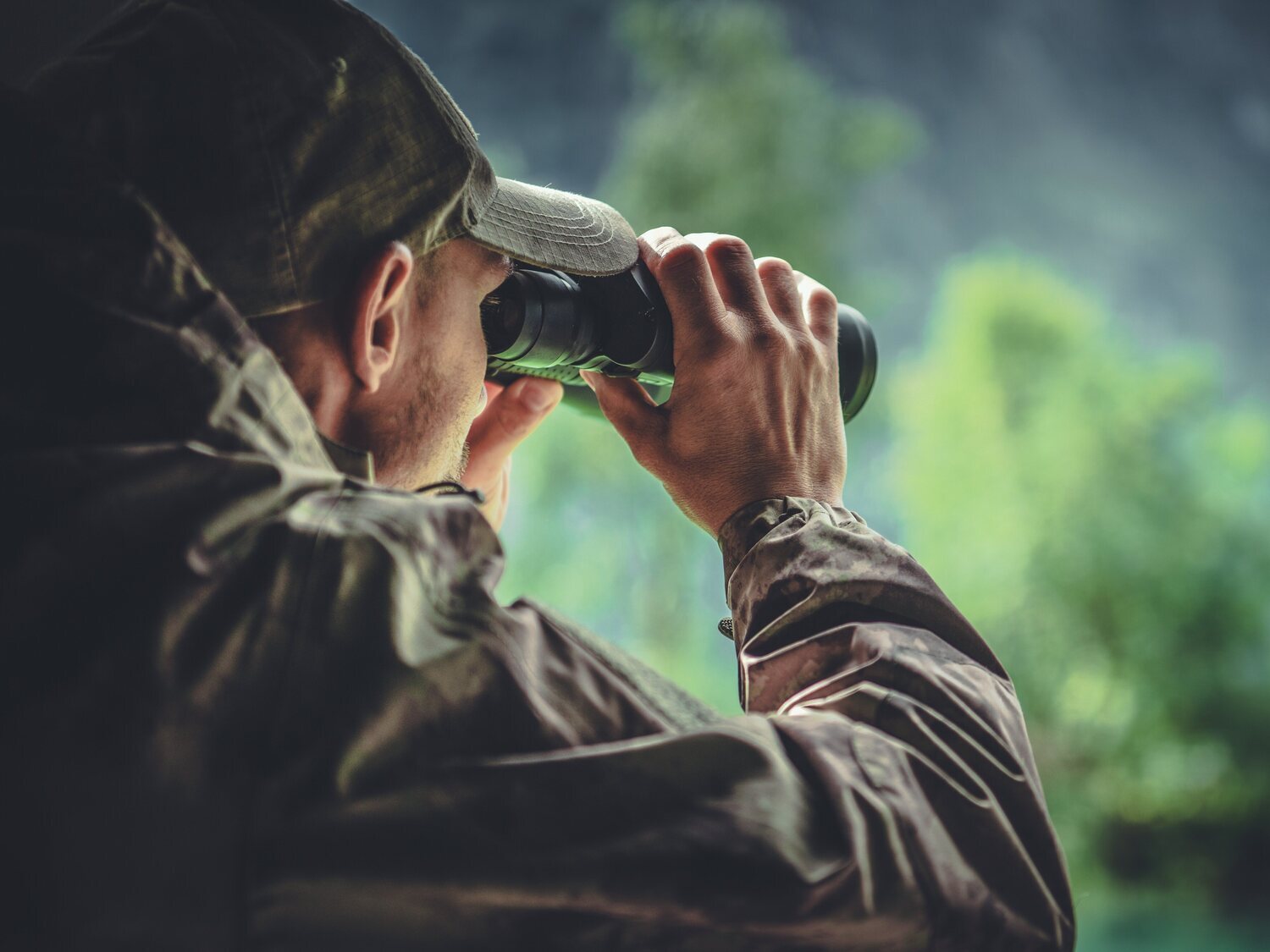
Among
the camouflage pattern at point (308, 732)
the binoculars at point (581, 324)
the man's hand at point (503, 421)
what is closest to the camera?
the camouflage pattern at point (308, 732)

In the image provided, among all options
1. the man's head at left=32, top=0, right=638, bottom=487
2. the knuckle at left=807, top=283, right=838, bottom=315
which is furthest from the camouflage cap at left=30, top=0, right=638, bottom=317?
the knuckle at left=807, top=283, right=838, bottom=315

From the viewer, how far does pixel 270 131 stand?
515mm

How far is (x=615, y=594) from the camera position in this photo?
36.4ft

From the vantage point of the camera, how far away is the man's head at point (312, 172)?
1.66ft

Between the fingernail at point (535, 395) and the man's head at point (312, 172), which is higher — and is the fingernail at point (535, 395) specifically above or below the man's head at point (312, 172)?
above

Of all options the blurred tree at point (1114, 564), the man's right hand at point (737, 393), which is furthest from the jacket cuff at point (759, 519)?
the blurred tree at point (1114, 564)

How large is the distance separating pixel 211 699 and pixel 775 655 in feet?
0.96

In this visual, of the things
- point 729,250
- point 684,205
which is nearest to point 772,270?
point 729,250

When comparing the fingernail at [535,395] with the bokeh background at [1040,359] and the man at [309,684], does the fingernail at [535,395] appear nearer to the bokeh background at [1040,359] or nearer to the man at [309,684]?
the man at [309,684]

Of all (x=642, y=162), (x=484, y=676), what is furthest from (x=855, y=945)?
(x=642, y=162)

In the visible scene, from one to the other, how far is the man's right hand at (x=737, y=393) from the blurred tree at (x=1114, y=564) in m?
8.10

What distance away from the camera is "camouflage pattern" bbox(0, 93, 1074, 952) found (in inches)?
14.4

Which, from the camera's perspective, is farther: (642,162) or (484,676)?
(642,162)

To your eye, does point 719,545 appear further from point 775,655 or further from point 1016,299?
point 1016,299
